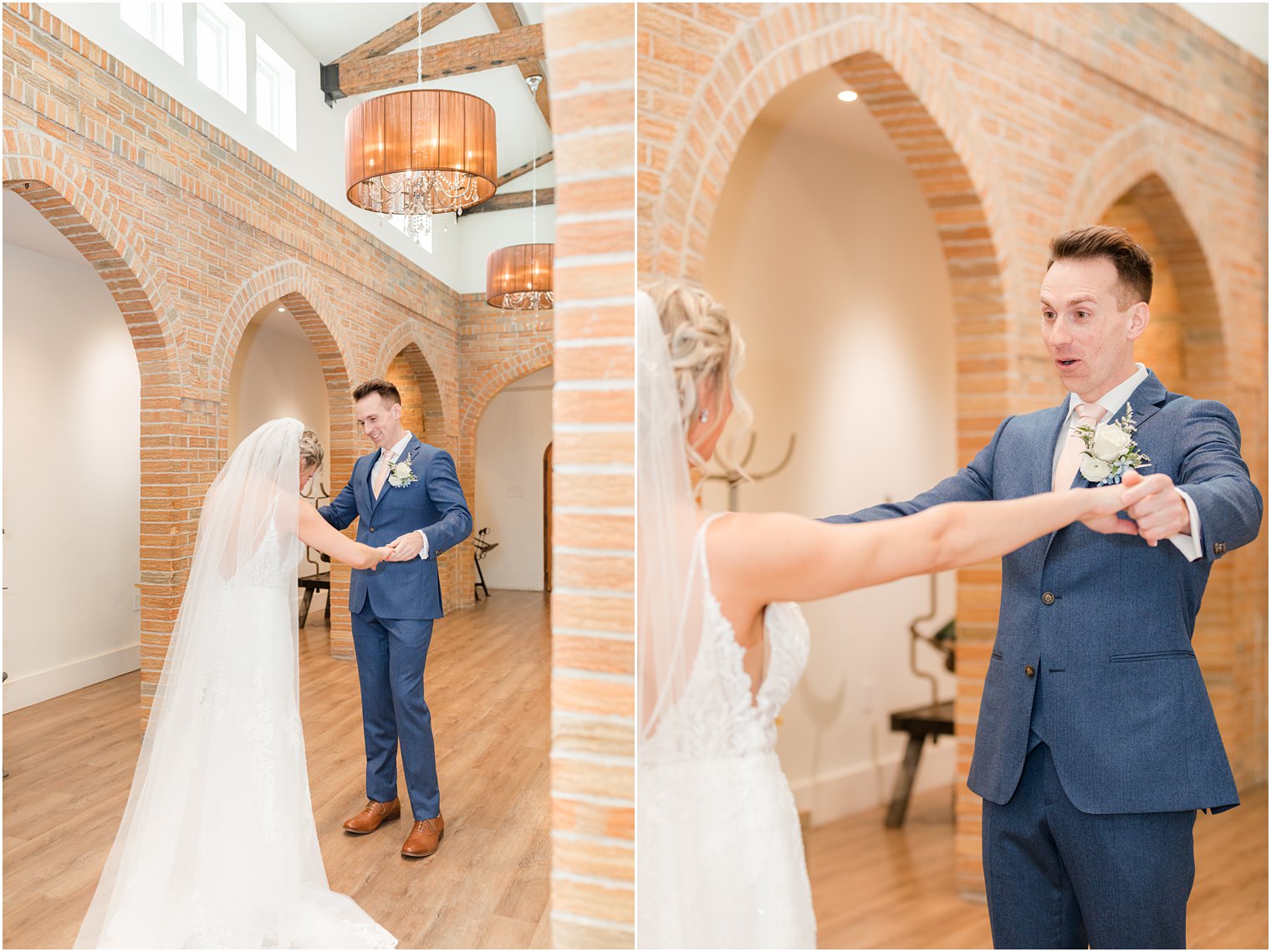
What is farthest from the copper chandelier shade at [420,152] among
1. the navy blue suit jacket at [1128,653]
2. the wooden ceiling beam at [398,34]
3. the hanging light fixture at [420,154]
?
the navy blue suit jacket at [1128,653]

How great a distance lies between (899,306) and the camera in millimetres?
3912

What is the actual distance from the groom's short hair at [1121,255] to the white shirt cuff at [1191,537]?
15.4 inches

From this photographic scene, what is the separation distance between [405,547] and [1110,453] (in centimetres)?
153

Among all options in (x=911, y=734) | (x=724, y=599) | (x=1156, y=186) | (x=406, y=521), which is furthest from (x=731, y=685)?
(x=911, y=734)

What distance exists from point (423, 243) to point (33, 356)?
1.06 m

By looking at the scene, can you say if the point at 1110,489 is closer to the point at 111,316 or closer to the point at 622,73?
the point at 622,73

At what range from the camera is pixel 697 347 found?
156 centimetres

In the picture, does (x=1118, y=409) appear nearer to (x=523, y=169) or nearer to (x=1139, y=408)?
(x=1139, y=408)

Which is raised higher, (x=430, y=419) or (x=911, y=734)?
(x=430, y=419)

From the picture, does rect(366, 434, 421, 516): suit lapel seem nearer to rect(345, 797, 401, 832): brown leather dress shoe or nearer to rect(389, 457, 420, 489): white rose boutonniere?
rect(389, 457, 420, 489): white rose boutonniere

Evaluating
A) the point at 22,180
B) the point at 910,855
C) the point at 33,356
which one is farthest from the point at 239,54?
the point at 910,855

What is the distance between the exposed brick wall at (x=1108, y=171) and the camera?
2.25 meters

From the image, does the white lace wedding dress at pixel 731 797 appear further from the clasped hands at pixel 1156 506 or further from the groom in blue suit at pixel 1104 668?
the clasped hands at pixel 1156 506

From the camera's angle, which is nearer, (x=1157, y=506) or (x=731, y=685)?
(x=1157, y=506)
